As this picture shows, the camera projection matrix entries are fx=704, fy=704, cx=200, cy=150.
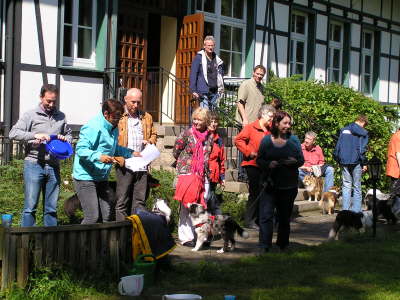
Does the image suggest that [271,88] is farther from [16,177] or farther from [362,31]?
[362,31]

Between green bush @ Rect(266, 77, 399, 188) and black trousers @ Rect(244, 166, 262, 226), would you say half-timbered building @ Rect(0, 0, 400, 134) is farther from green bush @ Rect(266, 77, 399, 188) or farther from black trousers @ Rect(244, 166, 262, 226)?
black trousers @ Rect(244, 166, 262, 226)

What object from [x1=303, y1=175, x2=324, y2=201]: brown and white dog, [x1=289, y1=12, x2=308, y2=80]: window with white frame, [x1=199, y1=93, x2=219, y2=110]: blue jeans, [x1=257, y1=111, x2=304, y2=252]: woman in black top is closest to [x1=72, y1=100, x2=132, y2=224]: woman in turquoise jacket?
[x1=257, y1=111, x2=304, y2=252]: woman in black top

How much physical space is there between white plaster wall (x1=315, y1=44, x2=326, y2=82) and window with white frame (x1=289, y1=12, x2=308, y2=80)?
0.51m

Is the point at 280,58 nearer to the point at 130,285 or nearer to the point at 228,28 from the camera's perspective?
the point at 228,28

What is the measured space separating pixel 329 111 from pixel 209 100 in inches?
151

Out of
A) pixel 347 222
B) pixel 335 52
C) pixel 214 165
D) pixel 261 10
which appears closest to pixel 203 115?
pixel 214 165

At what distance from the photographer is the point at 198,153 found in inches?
359

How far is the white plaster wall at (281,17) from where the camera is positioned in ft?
62.2

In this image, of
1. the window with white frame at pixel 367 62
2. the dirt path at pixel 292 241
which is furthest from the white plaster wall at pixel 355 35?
the dirt path at pixel 292 241

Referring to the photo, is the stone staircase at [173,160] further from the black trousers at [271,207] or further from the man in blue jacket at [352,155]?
the black trousers at [271,207]

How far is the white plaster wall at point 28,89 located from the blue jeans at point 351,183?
17.9 feet

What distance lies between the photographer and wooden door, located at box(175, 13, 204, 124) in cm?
1452

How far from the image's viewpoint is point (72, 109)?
42.4 ft

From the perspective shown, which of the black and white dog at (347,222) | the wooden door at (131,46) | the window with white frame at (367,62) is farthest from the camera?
the window with white frame at (367,62)
